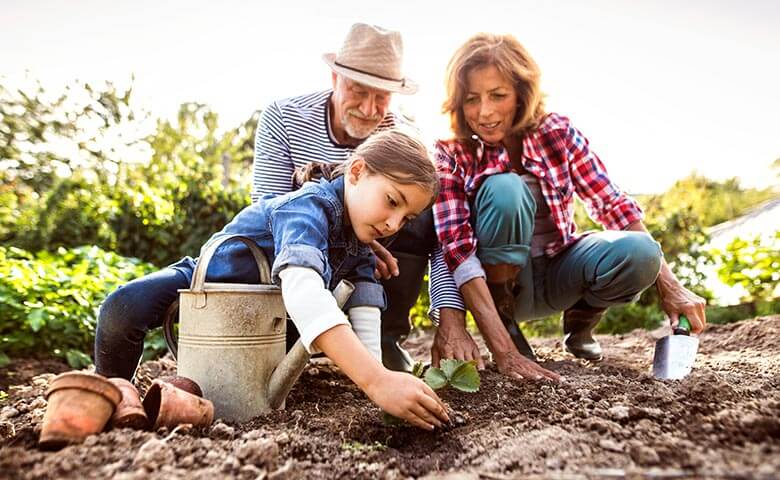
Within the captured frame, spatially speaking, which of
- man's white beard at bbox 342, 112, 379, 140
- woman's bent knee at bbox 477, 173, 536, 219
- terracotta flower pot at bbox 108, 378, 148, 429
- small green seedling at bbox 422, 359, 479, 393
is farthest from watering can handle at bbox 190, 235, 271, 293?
woman's bent knee at bbox 477, 173, 536, 219

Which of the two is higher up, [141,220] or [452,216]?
[452,216]

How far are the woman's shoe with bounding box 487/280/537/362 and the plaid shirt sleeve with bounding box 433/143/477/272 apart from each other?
0.70 ft

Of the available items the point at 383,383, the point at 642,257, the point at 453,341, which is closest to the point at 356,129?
the point at 453,341

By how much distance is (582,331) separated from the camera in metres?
3.03

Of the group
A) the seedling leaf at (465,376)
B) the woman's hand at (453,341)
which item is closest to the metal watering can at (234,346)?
the seedling leaf at (465,376)

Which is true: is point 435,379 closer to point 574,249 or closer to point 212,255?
point 212,255

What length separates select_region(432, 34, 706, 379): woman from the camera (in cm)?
246

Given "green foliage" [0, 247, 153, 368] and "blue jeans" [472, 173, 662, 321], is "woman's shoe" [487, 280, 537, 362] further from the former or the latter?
"green foliage" [0, 247, 153, 368]

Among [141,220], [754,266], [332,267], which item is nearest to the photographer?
[332,267]

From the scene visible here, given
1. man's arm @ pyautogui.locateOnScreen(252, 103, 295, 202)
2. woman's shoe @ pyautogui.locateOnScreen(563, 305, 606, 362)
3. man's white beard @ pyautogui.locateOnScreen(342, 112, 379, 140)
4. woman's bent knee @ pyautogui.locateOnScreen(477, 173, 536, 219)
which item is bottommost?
woman's shoe @ pyautogui.locateOnScreen(563, 305, 606, 362)

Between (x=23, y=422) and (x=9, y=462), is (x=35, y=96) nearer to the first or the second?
(x=23, y=422)

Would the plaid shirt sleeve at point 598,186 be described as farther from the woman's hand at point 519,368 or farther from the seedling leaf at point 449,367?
the seedling leaf at point 449,367

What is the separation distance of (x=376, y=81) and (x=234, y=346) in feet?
4.27

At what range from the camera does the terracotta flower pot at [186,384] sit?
5.84ft
